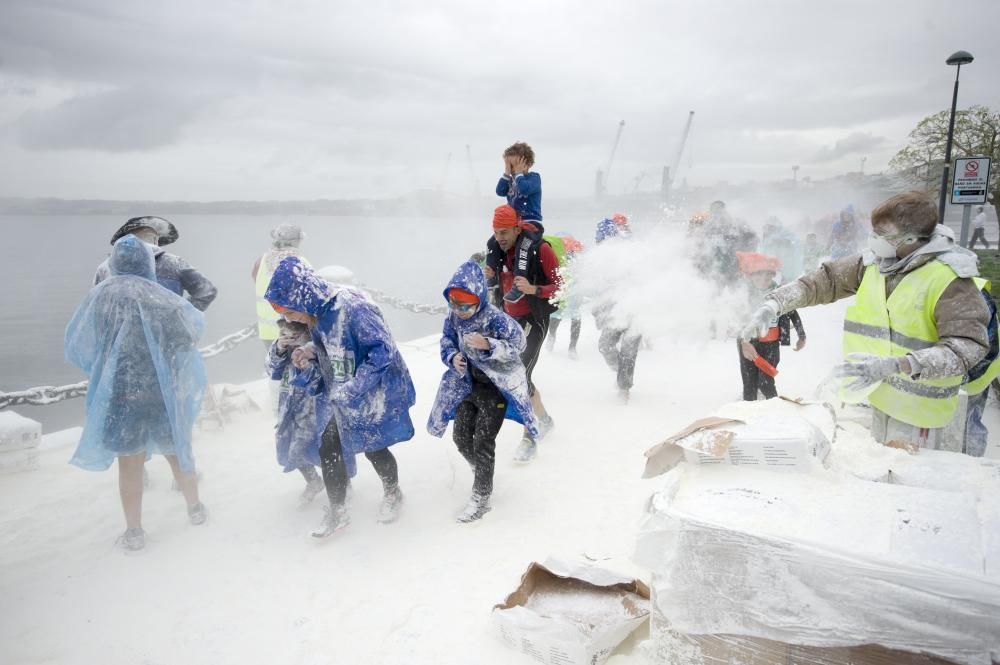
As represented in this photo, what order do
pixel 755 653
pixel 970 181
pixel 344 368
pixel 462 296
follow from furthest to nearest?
1. pixel 970 181
2. pixel 462 296
3. pixel 344 368
4. pixel 755 653

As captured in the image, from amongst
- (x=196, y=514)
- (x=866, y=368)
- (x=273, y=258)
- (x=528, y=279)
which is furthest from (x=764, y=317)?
(x=273, y=258)

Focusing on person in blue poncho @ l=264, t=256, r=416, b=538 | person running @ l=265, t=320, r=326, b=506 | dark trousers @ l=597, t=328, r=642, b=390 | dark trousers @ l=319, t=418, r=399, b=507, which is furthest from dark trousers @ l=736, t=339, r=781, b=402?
person running @ l=265, t=320, r=326, b=506

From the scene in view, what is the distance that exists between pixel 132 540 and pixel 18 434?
1.91 m

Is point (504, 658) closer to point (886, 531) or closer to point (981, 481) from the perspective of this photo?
point (886, 531)

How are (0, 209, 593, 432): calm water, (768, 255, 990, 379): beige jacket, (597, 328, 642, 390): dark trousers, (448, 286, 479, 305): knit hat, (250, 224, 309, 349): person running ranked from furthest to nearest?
1. (0, 209, 593, 432): calm water
2. (597, 328, 642, 390): dark trousers
3. (250, 224, 309, 349): person running
4. (448, 286, 479, 305): knit hat
5. (768, 255, 990, 379): beige jacket

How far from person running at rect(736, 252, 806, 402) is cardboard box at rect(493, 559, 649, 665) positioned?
244 centimetres

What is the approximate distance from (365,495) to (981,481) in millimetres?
3584

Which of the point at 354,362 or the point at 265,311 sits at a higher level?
the point at 265,311

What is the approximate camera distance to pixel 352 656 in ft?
9.00

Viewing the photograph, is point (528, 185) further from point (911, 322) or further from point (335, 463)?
point (911, 322)

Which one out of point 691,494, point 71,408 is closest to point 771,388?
point 691,494

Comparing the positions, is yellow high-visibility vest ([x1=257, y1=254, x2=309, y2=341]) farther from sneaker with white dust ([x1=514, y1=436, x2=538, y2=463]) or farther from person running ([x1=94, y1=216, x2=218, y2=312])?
sneaker with white dust ([x1=514, y1=436, x2=538, y2=463])

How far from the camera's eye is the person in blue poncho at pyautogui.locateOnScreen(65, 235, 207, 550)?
3.60 metres

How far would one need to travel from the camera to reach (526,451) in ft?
15.8
